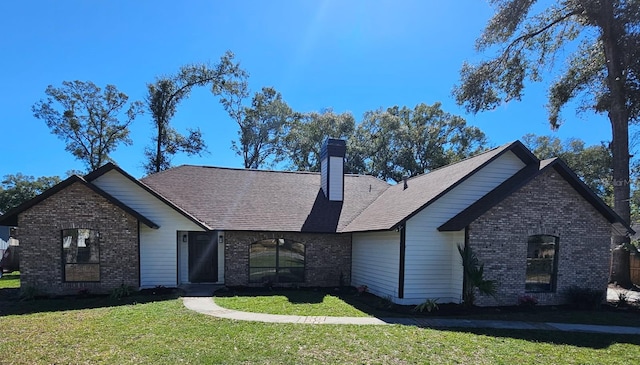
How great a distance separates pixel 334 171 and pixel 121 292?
33.2 feet

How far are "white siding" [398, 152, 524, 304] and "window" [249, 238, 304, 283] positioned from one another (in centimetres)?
505

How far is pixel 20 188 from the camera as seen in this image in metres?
44.1

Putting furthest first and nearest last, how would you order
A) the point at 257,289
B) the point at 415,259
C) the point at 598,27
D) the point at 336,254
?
the point at 598,27 < the point at 336,254 < the point at 257,289 < the point at 415,259

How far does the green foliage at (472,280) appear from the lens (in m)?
10.5

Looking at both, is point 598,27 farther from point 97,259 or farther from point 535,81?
point 97,259

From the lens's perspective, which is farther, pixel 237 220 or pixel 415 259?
pixel 237 220

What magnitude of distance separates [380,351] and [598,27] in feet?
61.7

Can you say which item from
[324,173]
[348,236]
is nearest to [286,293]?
[348,236]

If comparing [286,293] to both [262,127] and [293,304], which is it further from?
[262,127]

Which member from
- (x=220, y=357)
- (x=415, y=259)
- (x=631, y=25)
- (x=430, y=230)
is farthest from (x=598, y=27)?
(x=220, y=357)

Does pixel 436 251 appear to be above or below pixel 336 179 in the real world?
below

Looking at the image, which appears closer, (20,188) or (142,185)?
(142,185)

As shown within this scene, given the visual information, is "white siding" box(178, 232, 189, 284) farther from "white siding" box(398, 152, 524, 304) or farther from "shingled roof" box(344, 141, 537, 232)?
"white siding" box(398, 152, 524, 304)

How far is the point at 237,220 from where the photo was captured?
14523 millimetres
